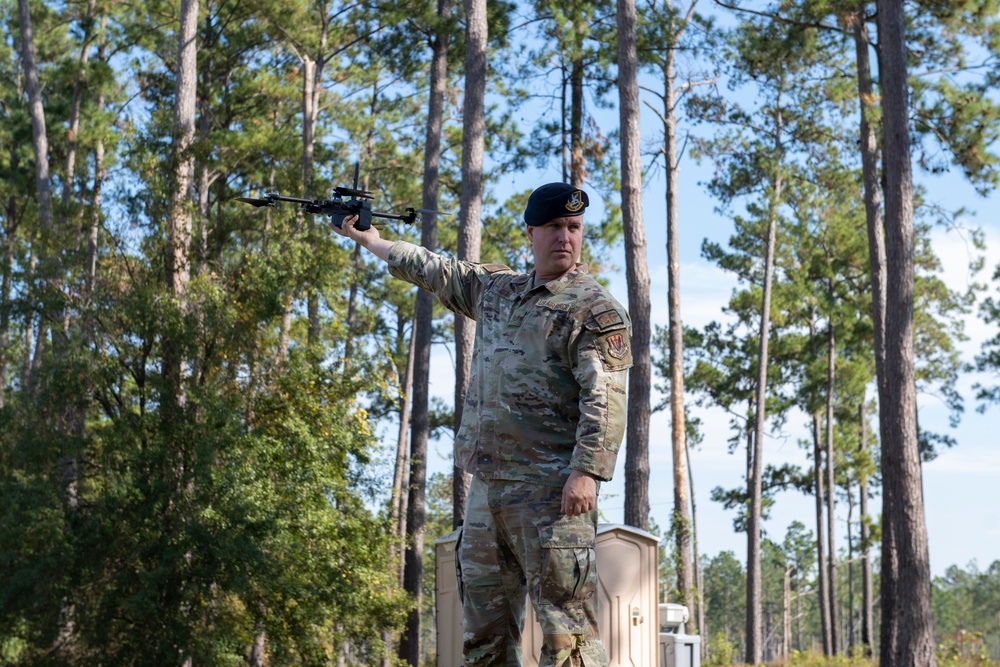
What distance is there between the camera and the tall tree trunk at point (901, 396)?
13164 millimetres

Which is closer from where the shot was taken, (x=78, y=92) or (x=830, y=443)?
(x=78, y=92)

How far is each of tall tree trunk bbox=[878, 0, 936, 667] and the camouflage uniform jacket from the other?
34.5ft

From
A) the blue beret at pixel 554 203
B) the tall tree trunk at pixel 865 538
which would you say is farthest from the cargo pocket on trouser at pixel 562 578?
the tall tree trunk at pixel 865 538

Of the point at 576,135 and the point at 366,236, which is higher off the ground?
the point at 576,135

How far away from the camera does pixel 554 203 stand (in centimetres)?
372

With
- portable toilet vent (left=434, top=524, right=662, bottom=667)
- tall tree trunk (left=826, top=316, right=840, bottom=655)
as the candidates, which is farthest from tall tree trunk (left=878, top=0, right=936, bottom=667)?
tall tree trunk (left=826, top=316, right=840, bottom=655)

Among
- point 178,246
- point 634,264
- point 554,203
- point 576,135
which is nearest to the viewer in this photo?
point 554,203

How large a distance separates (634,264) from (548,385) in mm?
10838

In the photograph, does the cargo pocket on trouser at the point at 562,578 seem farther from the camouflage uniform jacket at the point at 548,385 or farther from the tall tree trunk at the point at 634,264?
the tall tree trunk at the point at 634,264

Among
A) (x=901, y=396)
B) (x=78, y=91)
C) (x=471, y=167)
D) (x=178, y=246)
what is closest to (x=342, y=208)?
(x=178, y=246)

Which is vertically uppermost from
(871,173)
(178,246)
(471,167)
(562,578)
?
(871,173)

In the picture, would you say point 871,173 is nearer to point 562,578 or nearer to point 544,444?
point 544,444

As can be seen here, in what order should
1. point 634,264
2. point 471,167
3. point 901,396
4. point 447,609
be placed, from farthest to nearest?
point 634,264 → point 471,167 → point 901,396 → point 447,609

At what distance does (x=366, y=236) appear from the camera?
12.8ft
